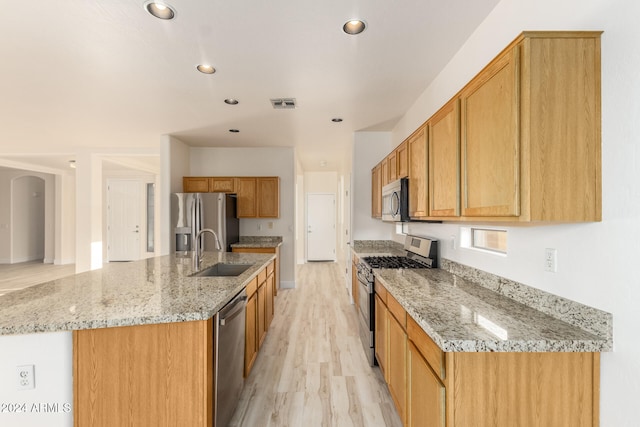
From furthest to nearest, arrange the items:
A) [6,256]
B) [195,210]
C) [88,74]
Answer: [6,256]
[195,210]
[88,74]

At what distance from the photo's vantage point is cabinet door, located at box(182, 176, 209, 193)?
201 inches

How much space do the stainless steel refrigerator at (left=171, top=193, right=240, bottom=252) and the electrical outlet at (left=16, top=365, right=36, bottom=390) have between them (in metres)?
3.29

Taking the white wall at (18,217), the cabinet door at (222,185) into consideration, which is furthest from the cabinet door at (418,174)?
the white wall at (18,217)

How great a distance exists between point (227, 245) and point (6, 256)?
296 inches

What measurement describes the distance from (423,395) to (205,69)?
2.81 metres

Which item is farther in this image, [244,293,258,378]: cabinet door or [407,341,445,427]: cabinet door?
[244,293,258,378]: cabinet door

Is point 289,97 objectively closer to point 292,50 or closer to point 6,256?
point 292,50

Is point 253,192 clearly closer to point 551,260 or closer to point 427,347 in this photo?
point 427,347

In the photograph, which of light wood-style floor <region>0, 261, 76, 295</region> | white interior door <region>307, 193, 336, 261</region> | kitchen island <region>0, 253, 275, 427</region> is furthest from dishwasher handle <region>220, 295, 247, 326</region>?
white interior door <region>307, 193, 336, 261</region>

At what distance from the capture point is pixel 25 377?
1325 mm

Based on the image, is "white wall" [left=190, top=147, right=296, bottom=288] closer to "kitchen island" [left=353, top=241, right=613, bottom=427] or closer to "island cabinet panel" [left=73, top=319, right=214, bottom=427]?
"island cabinet panel" [left=73, top=319, right=214, bottom=427]

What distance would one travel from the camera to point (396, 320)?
1.87 m

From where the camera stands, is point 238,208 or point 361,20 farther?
point 238,208

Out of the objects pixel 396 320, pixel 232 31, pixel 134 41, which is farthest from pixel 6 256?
pixel 396 320
